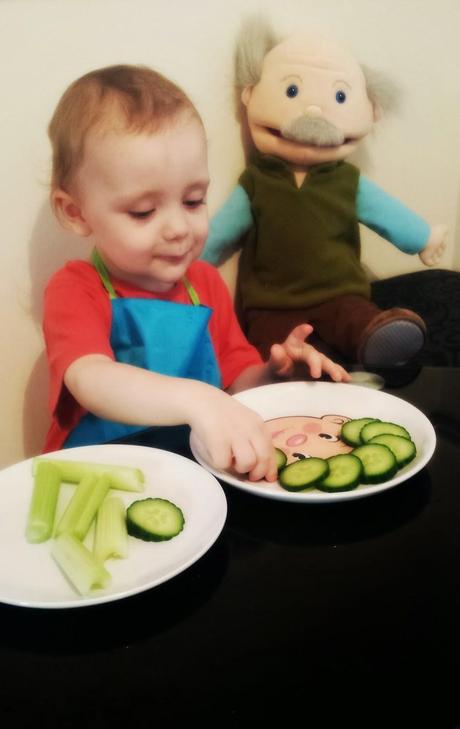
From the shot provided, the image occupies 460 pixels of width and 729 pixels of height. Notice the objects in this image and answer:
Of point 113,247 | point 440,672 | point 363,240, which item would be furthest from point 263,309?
point 440,672

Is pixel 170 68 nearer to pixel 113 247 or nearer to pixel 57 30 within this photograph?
pixel 57 30

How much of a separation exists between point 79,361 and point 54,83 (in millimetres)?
457

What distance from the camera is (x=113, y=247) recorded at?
77 centimetres

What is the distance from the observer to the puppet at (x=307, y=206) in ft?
3.51

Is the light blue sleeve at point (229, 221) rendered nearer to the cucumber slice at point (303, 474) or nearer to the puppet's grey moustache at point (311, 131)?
the puppet's grey moustache at point (311, 131)

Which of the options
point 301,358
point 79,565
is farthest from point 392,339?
point 79,565

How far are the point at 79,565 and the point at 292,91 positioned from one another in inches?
33.8

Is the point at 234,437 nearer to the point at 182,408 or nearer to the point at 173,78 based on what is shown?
the point at 182,408

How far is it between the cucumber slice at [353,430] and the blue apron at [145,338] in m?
0.26

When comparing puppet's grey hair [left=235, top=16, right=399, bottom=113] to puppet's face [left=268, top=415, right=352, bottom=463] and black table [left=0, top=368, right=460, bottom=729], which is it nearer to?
puppet's face [left=268, top=415, right=352, bottom=463]

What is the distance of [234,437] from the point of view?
557mm

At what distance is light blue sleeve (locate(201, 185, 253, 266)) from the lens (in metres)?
1.14

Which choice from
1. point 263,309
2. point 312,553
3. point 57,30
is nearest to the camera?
point 312,553

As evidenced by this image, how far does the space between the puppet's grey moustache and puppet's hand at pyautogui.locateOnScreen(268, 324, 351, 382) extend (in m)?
0.41
